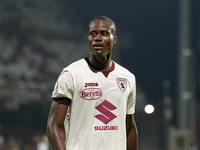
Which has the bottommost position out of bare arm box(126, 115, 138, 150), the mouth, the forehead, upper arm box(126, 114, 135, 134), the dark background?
bare arm box(126, 115, 138, 150)

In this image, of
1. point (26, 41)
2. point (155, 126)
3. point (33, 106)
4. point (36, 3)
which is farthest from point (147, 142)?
point (36, 3)

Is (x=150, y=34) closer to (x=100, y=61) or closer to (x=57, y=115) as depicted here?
(x=100, y=61)

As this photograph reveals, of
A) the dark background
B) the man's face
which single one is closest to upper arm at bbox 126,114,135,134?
the man's face

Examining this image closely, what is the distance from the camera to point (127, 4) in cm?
5119

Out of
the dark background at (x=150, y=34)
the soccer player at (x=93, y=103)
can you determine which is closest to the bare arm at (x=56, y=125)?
the soccer player at (x=93, y=103)

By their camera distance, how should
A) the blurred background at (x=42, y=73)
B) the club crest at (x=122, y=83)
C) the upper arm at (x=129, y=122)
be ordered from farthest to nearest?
the blurred background at (x=42, y=73) → the upper arm at (x=129, y=122) → the club crest at (x=122, y=83)

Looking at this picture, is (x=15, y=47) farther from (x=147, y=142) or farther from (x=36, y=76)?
(x=147, y=142)

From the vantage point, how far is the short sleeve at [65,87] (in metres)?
2.92

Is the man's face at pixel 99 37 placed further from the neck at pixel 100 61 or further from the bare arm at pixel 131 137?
the bare arm at pixel 131 137

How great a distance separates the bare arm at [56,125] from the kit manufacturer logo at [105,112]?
0.81ft

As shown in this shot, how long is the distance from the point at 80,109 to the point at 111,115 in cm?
23

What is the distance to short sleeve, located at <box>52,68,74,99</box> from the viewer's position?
2.92 meters

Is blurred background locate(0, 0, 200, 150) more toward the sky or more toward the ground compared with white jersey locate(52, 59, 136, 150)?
more toward the sky

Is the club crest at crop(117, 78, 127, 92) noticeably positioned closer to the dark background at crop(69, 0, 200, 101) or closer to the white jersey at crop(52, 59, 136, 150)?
the white jersey at crop(52, 59, 136, 150)
